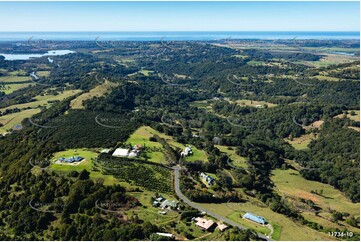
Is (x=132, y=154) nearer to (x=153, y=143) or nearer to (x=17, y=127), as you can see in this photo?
(x=153, y=143)

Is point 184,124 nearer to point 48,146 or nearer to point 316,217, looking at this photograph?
point 48,146

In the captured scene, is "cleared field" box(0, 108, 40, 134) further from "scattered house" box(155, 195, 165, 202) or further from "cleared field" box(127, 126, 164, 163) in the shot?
"scattered house" box(155, 195, 165, 202)

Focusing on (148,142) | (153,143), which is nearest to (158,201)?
(153,143)

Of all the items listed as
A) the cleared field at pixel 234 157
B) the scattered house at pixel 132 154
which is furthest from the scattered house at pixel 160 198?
the cleared field at pixel 234 157

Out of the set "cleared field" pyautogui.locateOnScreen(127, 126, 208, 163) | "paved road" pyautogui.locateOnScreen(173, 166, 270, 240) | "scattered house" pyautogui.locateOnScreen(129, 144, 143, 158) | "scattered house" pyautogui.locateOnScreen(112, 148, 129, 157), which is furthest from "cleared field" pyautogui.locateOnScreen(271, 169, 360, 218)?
"scattered house" pyautogui.locateOnScreen(112, 148, 129, 157)

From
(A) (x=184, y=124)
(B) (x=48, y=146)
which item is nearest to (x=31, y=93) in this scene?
(A) (x=184, y=124)
